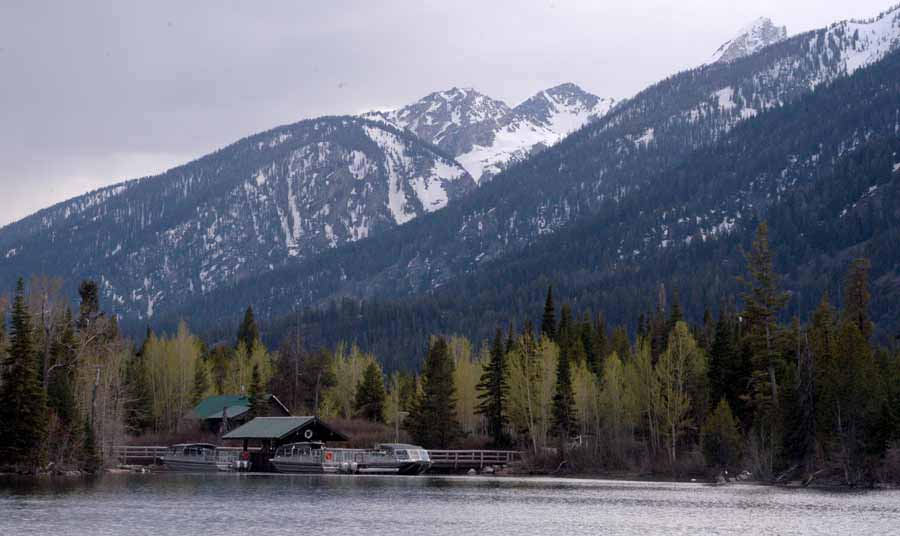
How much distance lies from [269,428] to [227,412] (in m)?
16.5

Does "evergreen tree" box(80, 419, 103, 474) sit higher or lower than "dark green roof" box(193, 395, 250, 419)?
lower

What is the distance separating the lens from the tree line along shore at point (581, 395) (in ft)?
284

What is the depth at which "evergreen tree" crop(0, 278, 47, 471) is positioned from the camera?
82188 millimetres

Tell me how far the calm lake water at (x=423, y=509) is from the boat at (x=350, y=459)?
1898cm

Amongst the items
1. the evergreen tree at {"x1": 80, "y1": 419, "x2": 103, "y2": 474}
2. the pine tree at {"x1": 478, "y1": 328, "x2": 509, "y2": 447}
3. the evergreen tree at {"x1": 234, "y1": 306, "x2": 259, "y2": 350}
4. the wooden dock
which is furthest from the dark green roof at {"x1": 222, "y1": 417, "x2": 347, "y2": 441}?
the evergreen tree at {"x1": 234, "y1": 306, "x2": 259, "y2": 350}

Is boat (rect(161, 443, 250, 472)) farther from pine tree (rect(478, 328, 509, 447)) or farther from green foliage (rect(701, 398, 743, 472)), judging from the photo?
green foliage (rect(701, 398, 743, 472))

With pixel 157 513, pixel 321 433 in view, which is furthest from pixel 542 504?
pixel 321 433

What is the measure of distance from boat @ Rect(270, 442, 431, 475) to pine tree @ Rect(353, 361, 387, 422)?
22358 mm

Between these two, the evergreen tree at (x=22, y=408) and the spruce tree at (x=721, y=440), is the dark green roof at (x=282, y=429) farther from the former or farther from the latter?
the spruce tree at (x=721, y=440)

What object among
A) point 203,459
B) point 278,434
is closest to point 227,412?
point 203,459

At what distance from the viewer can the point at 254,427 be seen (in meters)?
118

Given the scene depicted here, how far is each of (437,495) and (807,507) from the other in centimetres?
2267

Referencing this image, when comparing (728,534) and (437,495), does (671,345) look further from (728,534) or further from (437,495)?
(728,534)

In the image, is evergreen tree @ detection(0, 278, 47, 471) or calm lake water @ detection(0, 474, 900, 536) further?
evergreen tree @ detection(0, 278, 47, 471)
